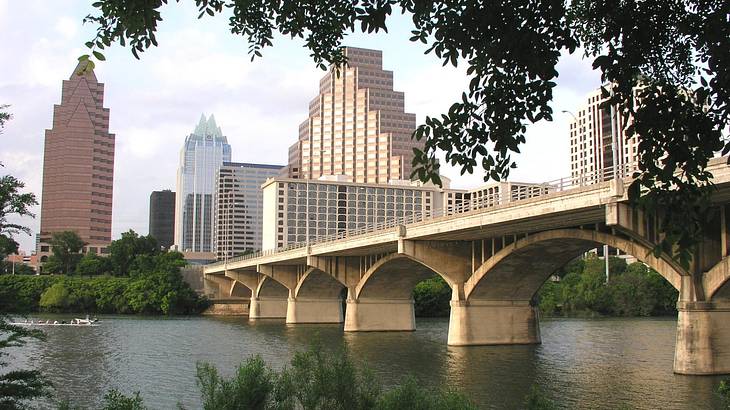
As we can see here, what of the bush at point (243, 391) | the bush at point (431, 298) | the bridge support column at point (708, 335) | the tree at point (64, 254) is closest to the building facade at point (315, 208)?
the tree at point (64, 254)

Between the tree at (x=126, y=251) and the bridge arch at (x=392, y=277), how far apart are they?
80.5 m

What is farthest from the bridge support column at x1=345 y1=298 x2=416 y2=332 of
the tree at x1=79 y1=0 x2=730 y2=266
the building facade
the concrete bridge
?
the building facade

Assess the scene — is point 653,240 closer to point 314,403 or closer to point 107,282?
point 314,403

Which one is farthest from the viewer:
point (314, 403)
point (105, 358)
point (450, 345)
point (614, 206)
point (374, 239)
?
point (374, 239)

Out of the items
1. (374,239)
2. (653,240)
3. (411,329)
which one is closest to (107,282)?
(411,329)

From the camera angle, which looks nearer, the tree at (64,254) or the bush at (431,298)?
the bush at (431,298)

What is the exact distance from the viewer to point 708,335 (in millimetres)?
35062

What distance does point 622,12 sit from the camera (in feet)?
26.7

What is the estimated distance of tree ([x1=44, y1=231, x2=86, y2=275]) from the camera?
151 m

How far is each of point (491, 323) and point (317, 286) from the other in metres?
41.1

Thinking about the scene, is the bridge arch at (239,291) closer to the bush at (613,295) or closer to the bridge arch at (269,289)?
the bridge arch at (269,289)

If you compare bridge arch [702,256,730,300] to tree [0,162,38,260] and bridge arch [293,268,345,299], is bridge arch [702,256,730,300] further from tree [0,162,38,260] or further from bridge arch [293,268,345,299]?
bridge arch [293,268,345,299]

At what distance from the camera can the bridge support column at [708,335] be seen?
35.0 meters

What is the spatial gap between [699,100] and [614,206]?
28174mm
